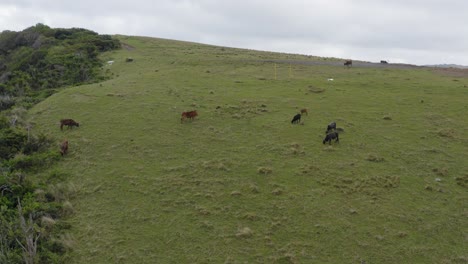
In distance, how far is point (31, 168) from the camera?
21.6 meters

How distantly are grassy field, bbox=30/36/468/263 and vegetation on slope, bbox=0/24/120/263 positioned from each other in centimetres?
79

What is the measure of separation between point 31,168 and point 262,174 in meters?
12.9

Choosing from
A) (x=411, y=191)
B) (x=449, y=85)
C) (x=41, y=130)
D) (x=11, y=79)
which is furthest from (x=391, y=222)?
(x=11, y=79)

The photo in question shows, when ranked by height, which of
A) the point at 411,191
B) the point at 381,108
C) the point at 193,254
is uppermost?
the point at 381,108

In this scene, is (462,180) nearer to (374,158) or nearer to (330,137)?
(374,158)

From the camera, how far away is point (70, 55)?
53906 mm

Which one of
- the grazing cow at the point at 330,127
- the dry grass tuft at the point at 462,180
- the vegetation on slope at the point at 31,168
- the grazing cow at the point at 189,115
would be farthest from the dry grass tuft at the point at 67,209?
the dry grass tuft at the point at 462,180

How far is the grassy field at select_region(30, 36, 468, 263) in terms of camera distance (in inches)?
607

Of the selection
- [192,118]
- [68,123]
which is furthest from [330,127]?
[68,123]

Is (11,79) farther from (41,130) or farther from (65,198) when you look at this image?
(65,198)

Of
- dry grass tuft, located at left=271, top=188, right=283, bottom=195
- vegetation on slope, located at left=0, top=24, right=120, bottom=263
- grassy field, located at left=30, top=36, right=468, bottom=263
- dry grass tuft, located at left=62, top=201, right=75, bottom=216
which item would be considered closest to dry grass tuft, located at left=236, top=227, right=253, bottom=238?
grassy field, located at left=30, top=36, right=468, bottom=263

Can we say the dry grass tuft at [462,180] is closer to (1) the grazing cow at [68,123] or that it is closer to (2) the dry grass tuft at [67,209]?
(2) the dry grass tuft at [67,209]

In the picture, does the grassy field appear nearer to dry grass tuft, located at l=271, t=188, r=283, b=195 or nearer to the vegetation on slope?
dry grass tuft, located at l=271, t=188, r=283, b=195

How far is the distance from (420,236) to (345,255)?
3.61 metres
